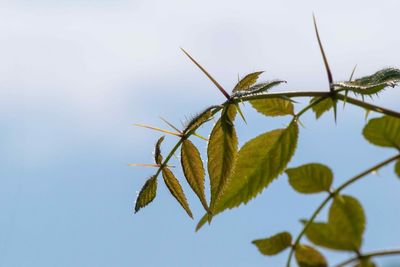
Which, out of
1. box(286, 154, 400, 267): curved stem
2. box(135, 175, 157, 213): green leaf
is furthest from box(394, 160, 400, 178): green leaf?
box(135, 175, 157, 213): green leaf

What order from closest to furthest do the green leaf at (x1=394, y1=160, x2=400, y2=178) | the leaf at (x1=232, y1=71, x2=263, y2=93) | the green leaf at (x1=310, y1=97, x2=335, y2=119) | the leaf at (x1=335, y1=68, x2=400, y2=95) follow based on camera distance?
the green leaf at (x1=394, y1=160, x2=400, y2=178) < the leaf at (x1=335, y1=68, x2=400, y2=95) < the green leaf at (x1=310, y1=97, x2=335, y2=119) < the leaf at (x1=232, y1=71, x2=263, y2=93)

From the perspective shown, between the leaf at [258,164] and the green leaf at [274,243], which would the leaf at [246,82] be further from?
the green leaf at [274,243]

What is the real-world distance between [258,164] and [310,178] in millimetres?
226

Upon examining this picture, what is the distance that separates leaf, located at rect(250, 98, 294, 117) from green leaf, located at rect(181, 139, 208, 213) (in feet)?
0.60

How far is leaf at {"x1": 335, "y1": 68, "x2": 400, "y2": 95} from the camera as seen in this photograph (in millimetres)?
1492

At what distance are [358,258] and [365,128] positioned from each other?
→ 1.33ft

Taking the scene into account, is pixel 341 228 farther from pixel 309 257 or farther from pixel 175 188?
pixel 175 188

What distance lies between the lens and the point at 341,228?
112cm

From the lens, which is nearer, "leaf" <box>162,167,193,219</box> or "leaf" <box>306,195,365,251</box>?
"leaf" <box>306,195,365,251</box>

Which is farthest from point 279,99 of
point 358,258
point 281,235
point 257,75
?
point 358,258

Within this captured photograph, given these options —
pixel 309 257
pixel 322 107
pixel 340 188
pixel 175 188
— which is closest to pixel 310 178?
pixel 340 188

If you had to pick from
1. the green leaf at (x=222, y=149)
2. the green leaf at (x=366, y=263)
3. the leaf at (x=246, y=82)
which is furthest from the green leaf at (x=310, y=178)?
the leaf at (x=246, y=82)

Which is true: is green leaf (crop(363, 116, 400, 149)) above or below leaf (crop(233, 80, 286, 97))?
below

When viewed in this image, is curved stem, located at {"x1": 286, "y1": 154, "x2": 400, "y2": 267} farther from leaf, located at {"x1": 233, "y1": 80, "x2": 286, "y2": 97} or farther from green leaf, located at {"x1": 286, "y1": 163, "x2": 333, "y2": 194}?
leaf, located at {"x1": 233, "y1": 80, "x2": 286, "y2": 97}
